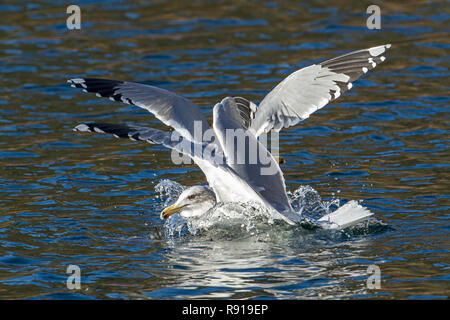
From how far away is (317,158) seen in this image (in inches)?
398

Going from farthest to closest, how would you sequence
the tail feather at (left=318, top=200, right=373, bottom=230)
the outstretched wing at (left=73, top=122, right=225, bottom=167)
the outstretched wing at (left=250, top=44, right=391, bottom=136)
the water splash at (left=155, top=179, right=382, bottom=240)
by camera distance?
the outstretched wing at (left=250, top=44, right=391, bottom=136) → the water splash at (left=155, top=179, right=382, bottom=240) → the tail feather at (left=318, top=200, right=373, bottom=230) → the outstretched wing at (left=73, top=122, right=225, bottom=167)

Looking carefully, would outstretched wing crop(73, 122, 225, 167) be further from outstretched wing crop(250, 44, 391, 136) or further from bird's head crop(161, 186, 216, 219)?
outstretched wing crop(250, 44, 391, 136)

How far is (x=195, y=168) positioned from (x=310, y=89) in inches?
93.2

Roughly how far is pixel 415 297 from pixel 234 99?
349cm

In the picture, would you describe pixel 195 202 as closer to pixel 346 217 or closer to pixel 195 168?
pixel 346 217

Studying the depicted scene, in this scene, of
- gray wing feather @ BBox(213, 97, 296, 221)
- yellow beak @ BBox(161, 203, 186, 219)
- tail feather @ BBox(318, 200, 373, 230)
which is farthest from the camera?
yellow beak @ BBox(161, 203, 186, 219)

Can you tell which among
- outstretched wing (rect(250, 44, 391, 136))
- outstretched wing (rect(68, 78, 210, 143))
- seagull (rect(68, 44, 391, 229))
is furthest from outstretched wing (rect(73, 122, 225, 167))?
outstretched wing (rect(250, 44, 391, 136))

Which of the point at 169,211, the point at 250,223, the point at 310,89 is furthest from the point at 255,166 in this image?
the point at 310,89

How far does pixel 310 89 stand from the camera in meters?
8.43

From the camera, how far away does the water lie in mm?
6660

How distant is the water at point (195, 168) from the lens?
666 centimetres

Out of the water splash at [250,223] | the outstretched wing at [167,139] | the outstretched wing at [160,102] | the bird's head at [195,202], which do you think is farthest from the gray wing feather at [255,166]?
the outstretched wing at [167,139]
